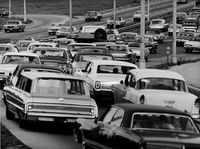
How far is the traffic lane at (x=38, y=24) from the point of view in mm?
95875

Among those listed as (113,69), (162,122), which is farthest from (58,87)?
(113,69)

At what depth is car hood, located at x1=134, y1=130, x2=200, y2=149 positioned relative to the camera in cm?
1198

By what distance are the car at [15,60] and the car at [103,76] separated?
3.41 m

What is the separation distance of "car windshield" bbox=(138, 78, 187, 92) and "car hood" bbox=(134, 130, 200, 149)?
8.57m

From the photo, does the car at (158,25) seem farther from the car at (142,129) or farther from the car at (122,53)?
the car at (142,129)

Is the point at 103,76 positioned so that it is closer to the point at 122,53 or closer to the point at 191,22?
the point at 122,53

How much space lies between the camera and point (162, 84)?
21.5 m

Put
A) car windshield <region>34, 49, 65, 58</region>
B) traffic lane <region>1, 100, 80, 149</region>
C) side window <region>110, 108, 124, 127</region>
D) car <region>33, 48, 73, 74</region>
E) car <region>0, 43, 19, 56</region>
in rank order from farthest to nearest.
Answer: car <region>0, 43, 19, 56</region> → car windshield <region>34, 49, 65, 58</region> → car <region>33, 48, 73, 74</region> → traffic lane <region>1, 100, 80, 149</region> → side window <region>110, 108, 124, 127</region>

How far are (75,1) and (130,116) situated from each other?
430 ft

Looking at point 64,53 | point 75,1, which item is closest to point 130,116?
point 64,53

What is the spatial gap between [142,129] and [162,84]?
28.2ft

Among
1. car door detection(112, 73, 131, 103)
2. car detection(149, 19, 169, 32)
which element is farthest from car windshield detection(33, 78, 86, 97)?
car detection(149, 19, 169, 32)

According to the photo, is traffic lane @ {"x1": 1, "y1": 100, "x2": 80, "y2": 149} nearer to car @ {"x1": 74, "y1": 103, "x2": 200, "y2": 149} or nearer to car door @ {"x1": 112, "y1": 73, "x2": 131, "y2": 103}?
car @ {"x1": 74, "y1": 103, "x2": 200, "y2": 149}

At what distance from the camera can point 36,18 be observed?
406 ft
